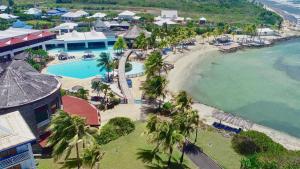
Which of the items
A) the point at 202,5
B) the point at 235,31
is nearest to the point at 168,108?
the point at 235,31

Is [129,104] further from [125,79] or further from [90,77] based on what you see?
[90,77]

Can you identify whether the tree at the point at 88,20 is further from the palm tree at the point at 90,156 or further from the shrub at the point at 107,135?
the palm tree at the point at 90,156

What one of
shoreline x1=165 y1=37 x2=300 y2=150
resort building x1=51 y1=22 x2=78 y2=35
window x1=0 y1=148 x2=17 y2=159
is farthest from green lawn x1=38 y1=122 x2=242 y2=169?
resort building x1=51 y1=22 x2=78 y2=35

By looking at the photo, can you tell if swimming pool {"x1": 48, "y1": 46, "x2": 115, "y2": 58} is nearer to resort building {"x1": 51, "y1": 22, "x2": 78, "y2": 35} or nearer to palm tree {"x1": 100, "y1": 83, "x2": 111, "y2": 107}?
resort building {"x1": 51, "y1": 22, "x2": 78, "y2": 35}

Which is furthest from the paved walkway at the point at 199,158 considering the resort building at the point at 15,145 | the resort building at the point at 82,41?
the resort building at the point at 82,41

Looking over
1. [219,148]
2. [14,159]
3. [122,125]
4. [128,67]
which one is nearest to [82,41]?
[128,67]

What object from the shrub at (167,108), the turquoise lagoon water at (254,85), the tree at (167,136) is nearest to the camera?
the tree at (167,136)
